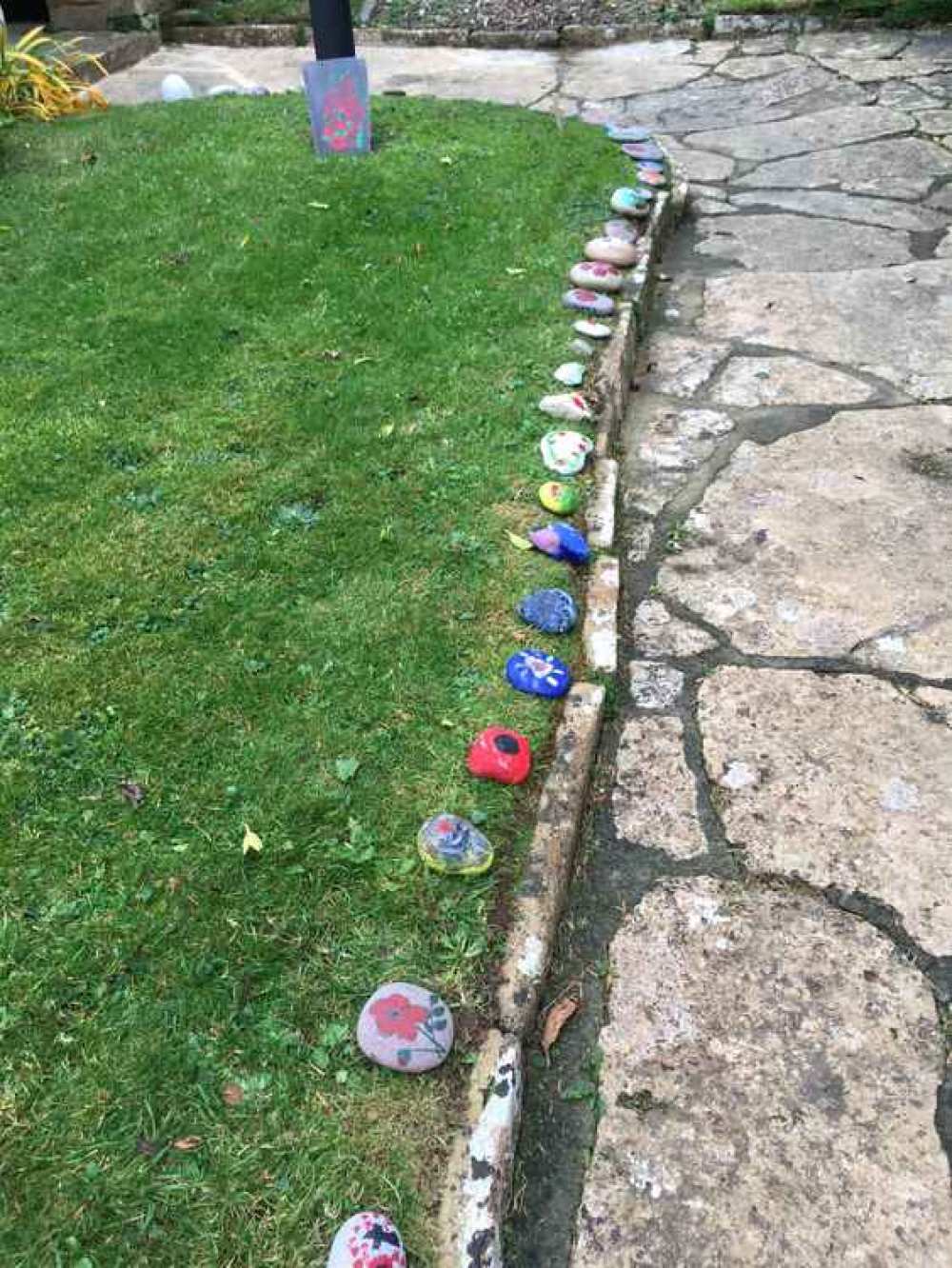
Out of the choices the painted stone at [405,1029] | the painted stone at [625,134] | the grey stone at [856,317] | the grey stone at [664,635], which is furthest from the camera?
the painted stone at [625,134]

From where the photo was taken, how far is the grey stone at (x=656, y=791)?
2193mm

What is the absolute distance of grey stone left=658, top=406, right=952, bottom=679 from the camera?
2699 mm

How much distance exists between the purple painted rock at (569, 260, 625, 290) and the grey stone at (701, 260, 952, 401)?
0.47 meters

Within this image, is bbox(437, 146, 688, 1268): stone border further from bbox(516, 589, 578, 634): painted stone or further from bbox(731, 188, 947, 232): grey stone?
bbox(731, 188, 947, 232): grey stone

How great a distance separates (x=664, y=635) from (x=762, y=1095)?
4.22 ft

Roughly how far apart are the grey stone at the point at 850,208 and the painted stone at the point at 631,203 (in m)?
0.89

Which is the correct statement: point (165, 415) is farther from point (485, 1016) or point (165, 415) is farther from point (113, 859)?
point (485, 1016)

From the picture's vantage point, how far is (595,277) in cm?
418

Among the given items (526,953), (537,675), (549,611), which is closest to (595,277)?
(549,611)

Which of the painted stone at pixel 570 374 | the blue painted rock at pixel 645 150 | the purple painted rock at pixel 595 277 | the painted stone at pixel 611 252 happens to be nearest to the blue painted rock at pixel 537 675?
the painted stone at pixel 570 374

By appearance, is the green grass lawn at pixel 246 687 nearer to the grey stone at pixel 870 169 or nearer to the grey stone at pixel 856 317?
the grey stone at pixel 856 317

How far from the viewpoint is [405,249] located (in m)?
4.47

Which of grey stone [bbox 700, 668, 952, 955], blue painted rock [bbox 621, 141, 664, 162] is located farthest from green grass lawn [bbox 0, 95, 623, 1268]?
blue painted rock [bbox 621, 141, 664, 162]

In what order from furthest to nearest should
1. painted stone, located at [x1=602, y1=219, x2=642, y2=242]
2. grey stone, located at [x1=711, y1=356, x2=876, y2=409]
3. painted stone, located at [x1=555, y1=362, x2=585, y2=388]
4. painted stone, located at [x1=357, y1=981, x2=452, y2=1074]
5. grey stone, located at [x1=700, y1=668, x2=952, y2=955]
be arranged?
painted stone, located at [x1=602, y1=219, x2=642, y2=242], grey stone, located at [x1=711, y1=356, x2=876, y2=409], painted stone, located at [x1=555, y1=362, x2=585, y2=388], grey stone, located at [x1=700, y1=668, x2=952, y2=955], painted stone, located at [x1=357, y1=981, x2=452, y2=1074]
